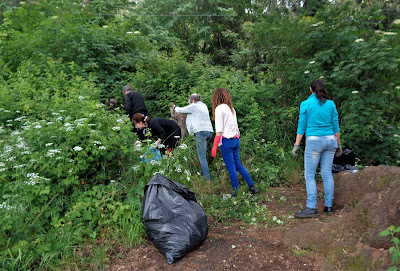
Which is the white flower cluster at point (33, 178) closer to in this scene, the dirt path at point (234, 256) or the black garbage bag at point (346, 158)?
the dirt path at point (234, 256)

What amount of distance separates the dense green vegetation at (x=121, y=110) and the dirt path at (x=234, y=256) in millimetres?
225

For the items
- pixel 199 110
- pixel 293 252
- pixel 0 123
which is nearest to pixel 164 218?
pixel 293 252

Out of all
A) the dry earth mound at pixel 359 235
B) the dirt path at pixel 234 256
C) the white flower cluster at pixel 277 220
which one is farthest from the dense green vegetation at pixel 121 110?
the dry earth mound at pixel 359 235

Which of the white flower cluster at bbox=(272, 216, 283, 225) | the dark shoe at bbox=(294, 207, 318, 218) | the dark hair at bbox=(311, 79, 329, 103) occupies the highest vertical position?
the dark hair at bbox=(311, 79, 329, 103)

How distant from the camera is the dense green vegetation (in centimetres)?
311

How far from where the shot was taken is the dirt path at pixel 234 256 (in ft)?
8.94

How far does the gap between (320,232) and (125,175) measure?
248 cm

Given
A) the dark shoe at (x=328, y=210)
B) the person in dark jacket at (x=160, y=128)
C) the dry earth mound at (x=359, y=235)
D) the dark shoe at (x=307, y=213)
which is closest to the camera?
the dry earth mound at (x=359, y=235)

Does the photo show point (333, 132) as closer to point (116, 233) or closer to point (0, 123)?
point (116, 233)

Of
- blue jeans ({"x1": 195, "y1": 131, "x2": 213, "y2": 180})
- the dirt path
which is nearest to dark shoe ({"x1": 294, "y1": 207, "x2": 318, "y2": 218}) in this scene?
the dirt path

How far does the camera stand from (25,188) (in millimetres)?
3123

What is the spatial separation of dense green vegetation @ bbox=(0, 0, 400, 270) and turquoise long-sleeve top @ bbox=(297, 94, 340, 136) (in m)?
1.31

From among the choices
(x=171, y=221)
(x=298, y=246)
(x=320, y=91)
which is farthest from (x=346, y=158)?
(x=171, y=221)

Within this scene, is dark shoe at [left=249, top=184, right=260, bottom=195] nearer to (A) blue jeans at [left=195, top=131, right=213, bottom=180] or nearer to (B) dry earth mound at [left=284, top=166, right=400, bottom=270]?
(A) blue jeans at [left=195, top=131, right=213, bottom=180]
